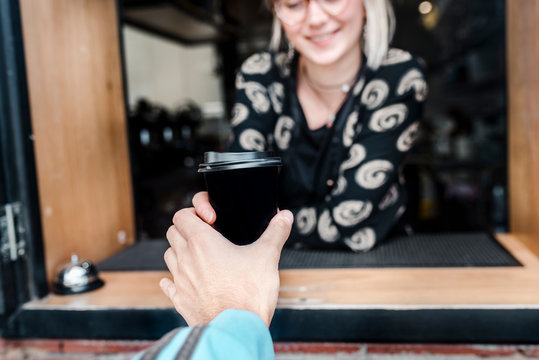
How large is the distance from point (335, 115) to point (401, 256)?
433 millimetres

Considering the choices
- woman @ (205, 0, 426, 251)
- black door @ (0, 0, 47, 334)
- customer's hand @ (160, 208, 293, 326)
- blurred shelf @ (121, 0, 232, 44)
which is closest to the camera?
customer's hand @ (160, 208, 293, 326)

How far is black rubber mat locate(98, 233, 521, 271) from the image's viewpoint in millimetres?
1144

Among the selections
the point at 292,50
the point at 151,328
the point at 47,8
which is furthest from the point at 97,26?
the point at 151,328

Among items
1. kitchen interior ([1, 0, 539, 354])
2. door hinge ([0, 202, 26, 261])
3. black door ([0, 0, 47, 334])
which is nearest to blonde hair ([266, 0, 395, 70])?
kitchen interior ([1, 0, 539, 354])

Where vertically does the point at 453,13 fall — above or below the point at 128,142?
above

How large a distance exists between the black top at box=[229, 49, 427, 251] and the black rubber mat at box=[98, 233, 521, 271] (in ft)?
0.15

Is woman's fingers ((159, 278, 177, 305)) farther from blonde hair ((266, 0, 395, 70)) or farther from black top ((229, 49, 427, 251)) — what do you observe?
blonde hair ((266, 0, 395, 70))

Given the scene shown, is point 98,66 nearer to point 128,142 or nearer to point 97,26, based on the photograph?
point 97,26

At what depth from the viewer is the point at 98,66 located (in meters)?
1.44

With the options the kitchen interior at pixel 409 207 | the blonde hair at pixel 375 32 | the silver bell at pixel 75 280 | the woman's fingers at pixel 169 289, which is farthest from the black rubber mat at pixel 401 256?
the woman's fingers at pixel 169 289

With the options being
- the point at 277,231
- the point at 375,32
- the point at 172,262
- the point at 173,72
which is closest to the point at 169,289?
the point at 172,262

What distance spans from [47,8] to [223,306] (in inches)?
37.9

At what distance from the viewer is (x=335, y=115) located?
54.1 inches

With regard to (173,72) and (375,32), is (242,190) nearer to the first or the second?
(375,32)
